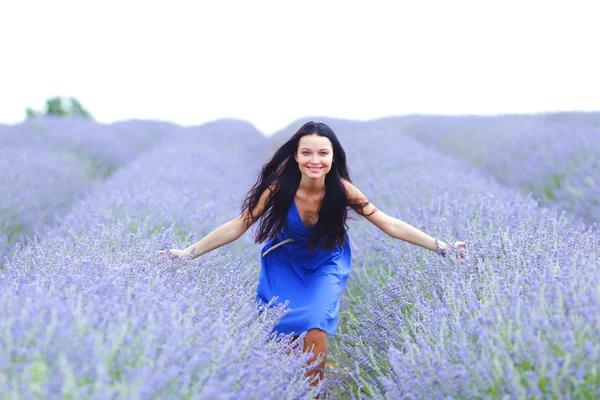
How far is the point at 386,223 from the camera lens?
2.55 m

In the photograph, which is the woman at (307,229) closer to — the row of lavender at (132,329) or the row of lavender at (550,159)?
the row of lavender at (132,329)

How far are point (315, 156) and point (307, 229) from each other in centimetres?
37

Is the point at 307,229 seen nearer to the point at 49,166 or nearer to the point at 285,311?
the point at 285,311

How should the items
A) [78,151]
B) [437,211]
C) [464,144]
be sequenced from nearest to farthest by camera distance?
[437,211] → [78,151] → [464,144]

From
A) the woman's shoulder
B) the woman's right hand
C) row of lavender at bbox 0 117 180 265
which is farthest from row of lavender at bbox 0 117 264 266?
the woman's shoulder

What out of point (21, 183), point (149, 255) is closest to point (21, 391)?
point (149, 255)

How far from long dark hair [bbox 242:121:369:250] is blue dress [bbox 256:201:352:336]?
0.06 metres

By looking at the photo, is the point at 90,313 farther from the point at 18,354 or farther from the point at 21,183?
the point at 21,183

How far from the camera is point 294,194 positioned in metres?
2.61

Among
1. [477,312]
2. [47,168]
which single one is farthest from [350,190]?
[47,168]

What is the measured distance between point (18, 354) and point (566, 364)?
126 centimetres

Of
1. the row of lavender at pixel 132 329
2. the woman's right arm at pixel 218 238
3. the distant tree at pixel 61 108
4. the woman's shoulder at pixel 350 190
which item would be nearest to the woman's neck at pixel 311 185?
the woman's shoulder at pixel 350 190

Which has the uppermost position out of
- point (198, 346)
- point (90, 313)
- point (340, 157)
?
point (340, 157)

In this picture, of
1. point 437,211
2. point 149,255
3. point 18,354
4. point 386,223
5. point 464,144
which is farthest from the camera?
point 464,144
